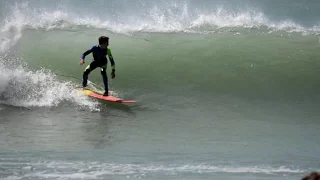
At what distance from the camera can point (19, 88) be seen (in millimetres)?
12617

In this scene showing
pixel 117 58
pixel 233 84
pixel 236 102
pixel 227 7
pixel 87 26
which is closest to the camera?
pixel 236 102

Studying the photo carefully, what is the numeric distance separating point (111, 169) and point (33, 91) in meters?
5.05

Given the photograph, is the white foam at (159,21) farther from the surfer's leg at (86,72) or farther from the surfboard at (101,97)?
the surfboard at (101,97)

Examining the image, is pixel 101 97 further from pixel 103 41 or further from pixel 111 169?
pixel 111 169

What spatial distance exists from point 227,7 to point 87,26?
491 cm

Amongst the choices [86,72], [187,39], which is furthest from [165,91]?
[187,39]

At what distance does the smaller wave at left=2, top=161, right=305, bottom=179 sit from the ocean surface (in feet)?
0.08

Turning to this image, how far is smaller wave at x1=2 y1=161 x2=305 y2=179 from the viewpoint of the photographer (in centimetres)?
774

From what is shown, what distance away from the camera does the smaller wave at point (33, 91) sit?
12203 mm

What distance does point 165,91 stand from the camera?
13.2 meters

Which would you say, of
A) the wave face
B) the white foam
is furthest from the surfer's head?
the white foam

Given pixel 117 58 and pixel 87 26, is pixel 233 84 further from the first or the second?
pixel 87 26

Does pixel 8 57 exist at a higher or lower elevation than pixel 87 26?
lower

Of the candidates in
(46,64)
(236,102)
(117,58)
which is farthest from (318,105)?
(46,64)
